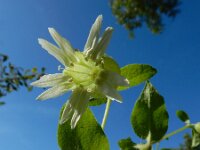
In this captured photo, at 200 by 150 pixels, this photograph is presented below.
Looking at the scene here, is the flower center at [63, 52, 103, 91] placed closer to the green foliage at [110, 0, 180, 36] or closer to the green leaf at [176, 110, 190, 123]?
the green leaf at [176, 110, 190, 123]

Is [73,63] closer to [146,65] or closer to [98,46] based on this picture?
[98,46]

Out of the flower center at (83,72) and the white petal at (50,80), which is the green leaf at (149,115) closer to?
the flower center at (83,72)

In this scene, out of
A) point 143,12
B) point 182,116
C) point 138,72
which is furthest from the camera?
point 143,12

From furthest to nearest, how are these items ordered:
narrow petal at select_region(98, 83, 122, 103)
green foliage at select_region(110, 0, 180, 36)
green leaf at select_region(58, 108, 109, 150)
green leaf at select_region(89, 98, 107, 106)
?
green foliage at select_region(110, 0, 180, 36), green leaf at select_region(89, 98, 107, 106), green leaf at select_region(58, 108, 109, 150), narrow petal at select_region(98, 83, 122, 103)

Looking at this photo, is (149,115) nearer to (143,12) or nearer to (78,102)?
(78,102)

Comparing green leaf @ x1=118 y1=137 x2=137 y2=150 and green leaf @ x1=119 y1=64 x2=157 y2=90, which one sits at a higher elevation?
green leaf @ x1=119 y1=64 x2=157 y2=90

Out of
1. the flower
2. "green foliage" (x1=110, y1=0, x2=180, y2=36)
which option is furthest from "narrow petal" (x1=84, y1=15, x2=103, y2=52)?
"green foliage" (x1=110, y1=0, x2=180, y2=36)

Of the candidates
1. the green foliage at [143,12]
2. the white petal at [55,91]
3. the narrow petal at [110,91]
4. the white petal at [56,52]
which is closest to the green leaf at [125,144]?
the narrow petal at [110,91]

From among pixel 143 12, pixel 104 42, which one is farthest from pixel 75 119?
pixel 143 12
